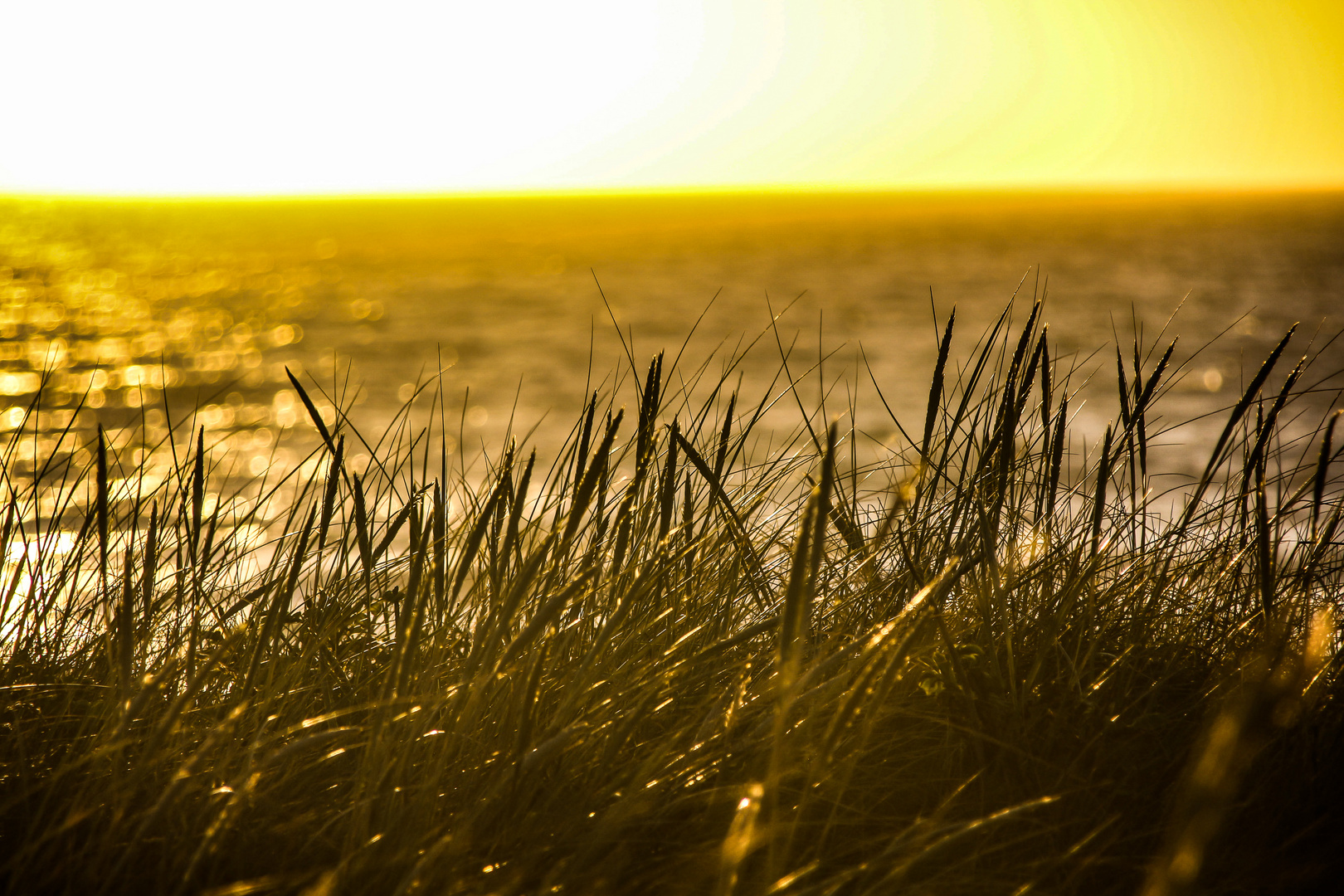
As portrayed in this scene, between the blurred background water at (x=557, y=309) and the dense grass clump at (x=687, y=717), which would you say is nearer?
the dense grass clump at (x=687, y=717)

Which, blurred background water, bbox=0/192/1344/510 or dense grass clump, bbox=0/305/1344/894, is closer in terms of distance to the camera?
dense grass clump, bbox=0/305/1344/894

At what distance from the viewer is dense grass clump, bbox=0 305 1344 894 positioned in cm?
99

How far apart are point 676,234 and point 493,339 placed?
6686cm

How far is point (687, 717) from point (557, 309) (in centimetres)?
3704

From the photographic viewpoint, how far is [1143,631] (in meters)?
1.54

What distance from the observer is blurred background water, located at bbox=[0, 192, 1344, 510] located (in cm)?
1767

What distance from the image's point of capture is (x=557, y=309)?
123ft

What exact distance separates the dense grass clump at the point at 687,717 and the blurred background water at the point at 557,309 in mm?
277

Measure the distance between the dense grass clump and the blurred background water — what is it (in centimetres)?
28

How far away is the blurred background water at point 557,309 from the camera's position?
17.7 meters

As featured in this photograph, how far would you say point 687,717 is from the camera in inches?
48.8

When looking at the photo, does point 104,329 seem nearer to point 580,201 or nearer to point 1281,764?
point 1281,764

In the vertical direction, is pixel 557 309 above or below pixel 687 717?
below

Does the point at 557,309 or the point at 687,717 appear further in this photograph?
the point at 557,309
